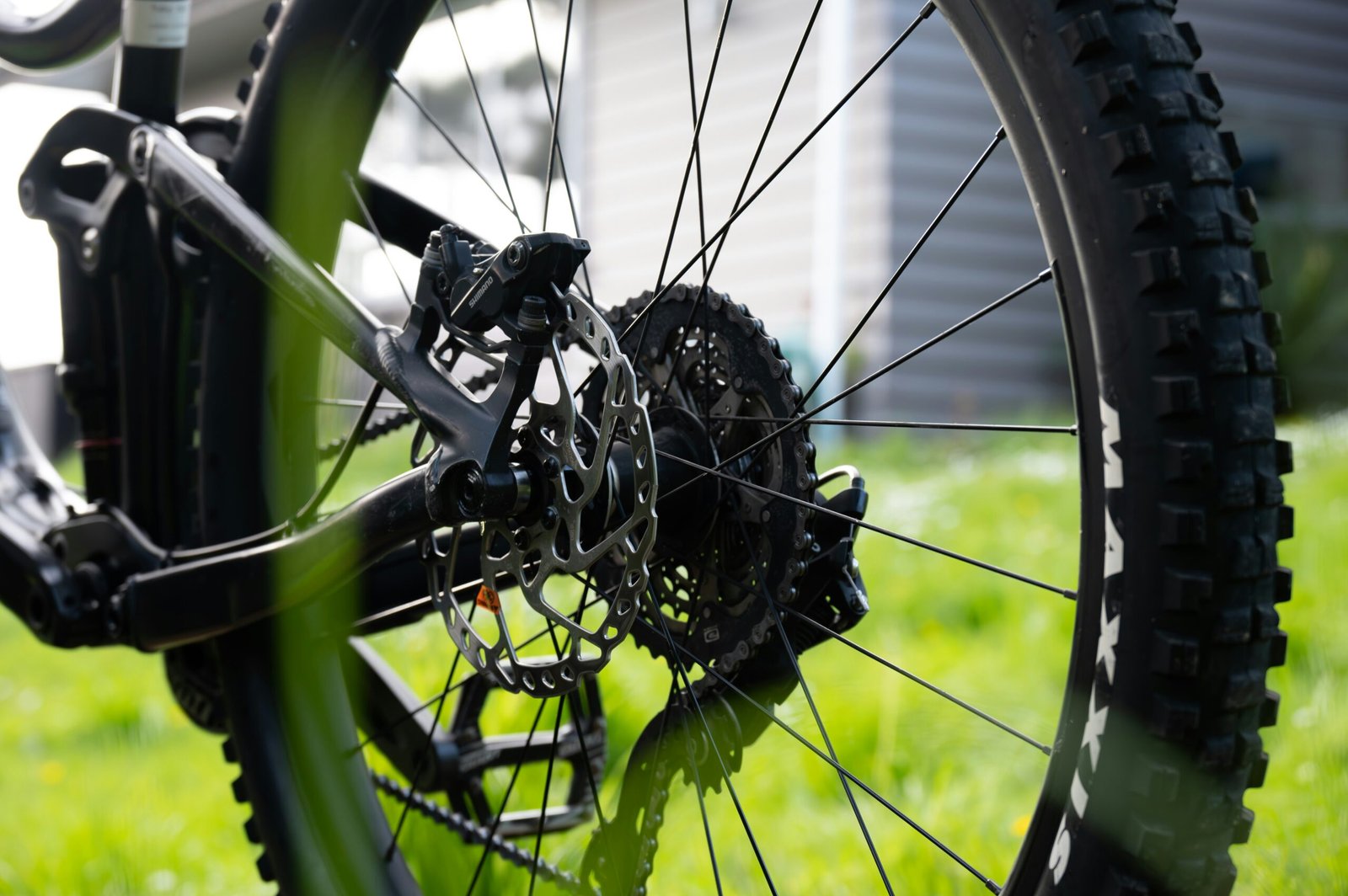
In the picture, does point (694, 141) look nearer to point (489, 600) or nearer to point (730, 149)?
point (489, 600)

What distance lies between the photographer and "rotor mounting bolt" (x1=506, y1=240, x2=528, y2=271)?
1124mm

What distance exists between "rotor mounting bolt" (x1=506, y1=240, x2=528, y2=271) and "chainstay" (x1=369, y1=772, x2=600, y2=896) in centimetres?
61

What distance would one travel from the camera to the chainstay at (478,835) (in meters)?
1.41

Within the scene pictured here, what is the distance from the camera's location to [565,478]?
3.76 ft

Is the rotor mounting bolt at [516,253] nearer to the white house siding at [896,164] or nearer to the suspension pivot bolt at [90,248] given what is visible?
the suspension pivot bolt at [90,248]

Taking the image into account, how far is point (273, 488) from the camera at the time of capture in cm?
160

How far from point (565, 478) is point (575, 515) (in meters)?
0.04

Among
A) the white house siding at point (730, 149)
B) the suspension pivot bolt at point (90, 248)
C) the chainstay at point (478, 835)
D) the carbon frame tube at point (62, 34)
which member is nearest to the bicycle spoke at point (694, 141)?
the chainstay at point (478, 835)

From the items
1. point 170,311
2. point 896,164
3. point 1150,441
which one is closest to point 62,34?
point 170,311

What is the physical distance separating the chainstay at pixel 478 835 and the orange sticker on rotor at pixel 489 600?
301mm

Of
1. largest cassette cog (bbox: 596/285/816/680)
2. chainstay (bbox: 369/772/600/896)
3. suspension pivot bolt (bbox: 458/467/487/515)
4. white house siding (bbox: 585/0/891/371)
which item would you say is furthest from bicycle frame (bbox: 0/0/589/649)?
white house siding (bbox: 585/0/891/371)

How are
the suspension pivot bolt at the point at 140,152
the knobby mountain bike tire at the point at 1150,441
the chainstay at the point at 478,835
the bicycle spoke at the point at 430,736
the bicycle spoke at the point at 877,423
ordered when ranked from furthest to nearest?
the suspension pivot bolt at the point at 140,152
the chainstay at the point at 478,835
the bicycle spoke at the point at 430,736
the bicycle spoke at the point at 877,423
the knobby mountain bike tire at the point at 1150,441

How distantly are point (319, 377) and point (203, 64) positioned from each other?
1082 cm

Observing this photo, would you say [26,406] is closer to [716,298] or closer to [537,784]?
[537,784]
